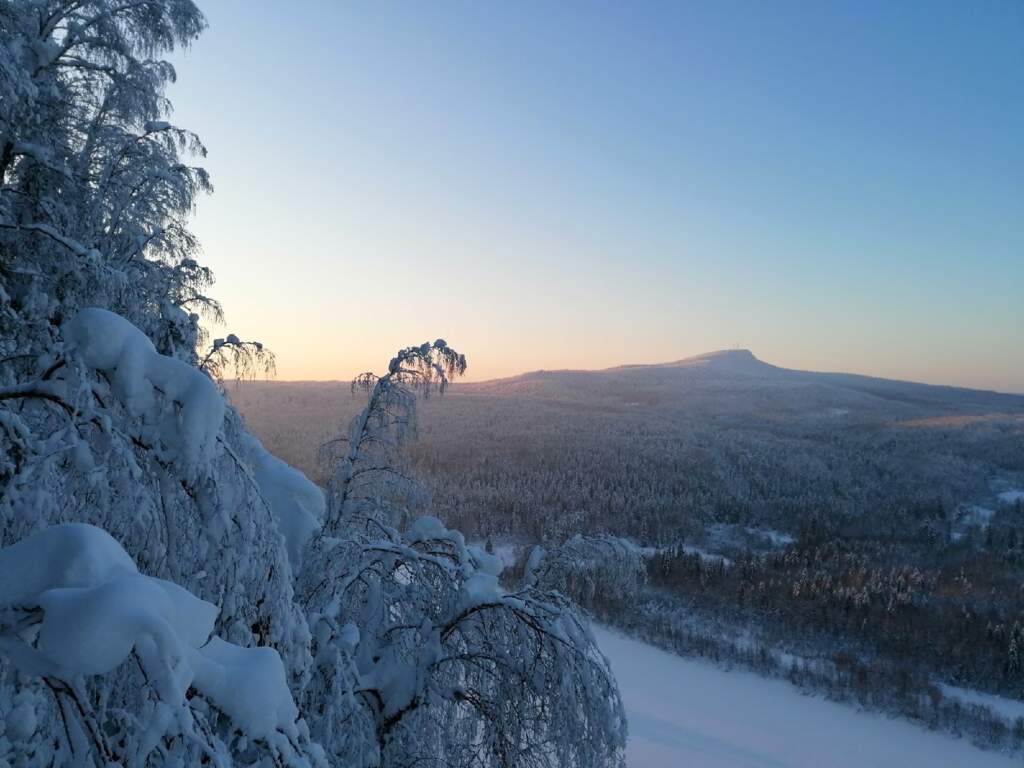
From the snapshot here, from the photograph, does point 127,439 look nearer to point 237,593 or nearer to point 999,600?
point 237,593

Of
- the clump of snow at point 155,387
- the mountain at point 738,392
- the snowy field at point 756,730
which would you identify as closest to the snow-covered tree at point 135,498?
the clump of snow at point 155,387

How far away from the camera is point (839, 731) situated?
11.4 meters

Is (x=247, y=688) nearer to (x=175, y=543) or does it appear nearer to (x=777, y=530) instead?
(x=175, y=543)

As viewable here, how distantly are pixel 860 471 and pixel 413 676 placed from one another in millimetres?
46359

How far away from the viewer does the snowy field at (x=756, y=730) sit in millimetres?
10320

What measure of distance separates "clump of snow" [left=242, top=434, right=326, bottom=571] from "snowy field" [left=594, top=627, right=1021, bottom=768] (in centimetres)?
910

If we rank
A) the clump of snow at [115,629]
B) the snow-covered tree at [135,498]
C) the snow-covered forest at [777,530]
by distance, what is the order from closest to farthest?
the clump of snow at [115,629] < the snow-covered tree at [135,498] < the snow-covered forest at [777,530]

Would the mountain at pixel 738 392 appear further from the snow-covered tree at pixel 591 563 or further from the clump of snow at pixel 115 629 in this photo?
the clump of snow at pixel 115 629

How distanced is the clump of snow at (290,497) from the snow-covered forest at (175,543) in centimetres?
1

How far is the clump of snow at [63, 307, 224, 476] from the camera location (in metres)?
1.57

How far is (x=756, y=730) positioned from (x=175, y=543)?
13088 millimetres

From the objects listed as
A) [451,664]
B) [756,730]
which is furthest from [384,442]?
[756,730]

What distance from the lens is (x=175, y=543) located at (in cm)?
172

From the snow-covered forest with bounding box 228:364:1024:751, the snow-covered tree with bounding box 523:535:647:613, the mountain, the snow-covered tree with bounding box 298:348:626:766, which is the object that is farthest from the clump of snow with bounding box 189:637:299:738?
the mountain
